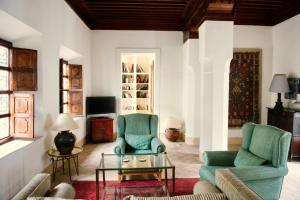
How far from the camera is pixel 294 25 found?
5.80m

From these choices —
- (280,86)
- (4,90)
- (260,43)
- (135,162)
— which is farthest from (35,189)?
(260,43)

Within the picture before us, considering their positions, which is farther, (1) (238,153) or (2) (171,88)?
(2) (171,88)

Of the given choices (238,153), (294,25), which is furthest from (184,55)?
(238,153)

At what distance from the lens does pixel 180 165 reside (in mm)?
4910

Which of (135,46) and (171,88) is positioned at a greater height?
(135,46)

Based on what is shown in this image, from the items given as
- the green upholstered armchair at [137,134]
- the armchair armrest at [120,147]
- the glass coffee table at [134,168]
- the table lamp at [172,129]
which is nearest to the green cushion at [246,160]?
the glass coffee table at [134,168]

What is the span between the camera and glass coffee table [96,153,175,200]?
127 inches

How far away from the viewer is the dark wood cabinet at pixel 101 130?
6.85 meters

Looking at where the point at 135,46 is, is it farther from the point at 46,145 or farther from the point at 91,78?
the point at 46,145

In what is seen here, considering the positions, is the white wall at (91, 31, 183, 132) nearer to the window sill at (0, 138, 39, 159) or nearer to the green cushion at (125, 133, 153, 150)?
the green cushion at (125, 133, 153, 150)

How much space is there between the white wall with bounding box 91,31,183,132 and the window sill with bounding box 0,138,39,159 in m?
3.82

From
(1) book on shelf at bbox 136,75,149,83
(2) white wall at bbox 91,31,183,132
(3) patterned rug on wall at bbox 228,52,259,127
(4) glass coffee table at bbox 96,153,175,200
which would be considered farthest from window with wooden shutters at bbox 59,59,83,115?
(3) patterned rug on wall at bbox 228,52,259,127

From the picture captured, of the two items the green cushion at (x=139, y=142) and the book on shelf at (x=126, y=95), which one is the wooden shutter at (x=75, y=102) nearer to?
the book on shelf at (x=126, y=95)

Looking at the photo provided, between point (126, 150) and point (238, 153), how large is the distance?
6.19 ft
